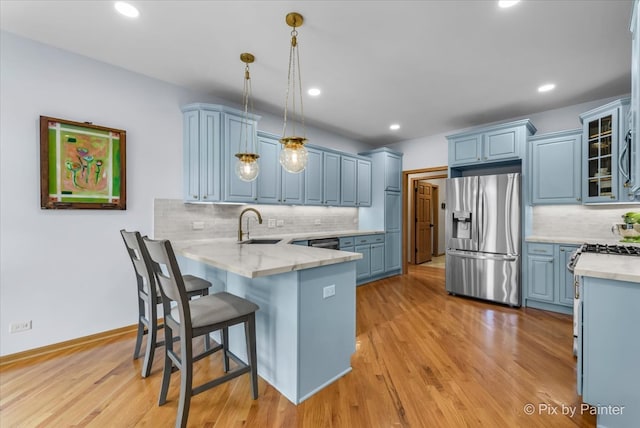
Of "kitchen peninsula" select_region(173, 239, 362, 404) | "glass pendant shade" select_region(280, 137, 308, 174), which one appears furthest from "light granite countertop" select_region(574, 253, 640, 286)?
"glass pendant shade" select_region(280, 137, 308, 174)

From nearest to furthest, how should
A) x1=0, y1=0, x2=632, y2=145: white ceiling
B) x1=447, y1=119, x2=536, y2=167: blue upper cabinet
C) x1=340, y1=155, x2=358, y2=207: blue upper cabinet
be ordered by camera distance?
x1=0, y1=0, x2=632, y2=145: white ceiling, x1=447, y1=119, x2=536, y2=167: blue upper cabinet, x1=340, y1=155, x2=358, y2=207: blue upper cabinet

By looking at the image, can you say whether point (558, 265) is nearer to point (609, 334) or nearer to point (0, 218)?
point (609, 334)

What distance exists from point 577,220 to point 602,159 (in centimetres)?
88

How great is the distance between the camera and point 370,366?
7.36ft

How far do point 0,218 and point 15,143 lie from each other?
24.7 inches

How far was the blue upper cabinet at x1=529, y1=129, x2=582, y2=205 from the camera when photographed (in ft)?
11.5

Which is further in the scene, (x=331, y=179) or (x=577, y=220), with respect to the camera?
(x=331, y=179)

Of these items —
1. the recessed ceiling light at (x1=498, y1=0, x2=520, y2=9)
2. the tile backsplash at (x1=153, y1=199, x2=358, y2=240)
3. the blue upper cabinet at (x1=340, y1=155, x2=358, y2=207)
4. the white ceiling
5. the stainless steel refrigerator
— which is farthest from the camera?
the blue upper cabinet at (x1=340, y1=155, x2=358, y2=207)

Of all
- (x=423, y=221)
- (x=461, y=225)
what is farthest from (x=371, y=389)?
(x=423, y=221)

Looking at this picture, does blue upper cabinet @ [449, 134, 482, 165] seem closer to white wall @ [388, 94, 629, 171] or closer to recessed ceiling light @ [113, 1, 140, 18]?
white wall @ [388, 94, 629, 171]

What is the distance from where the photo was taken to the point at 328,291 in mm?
1933

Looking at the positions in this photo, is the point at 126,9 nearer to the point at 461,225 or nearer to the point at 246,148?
the point at 246,148

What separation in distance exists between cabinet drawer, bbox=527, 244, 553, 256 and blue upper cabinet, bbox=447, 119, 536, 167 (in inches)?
46.9

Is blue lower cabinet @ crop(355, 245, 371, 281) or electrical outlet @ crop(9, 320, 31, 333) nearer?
electrical outlet @ crop(9, 320, 31, 333)
